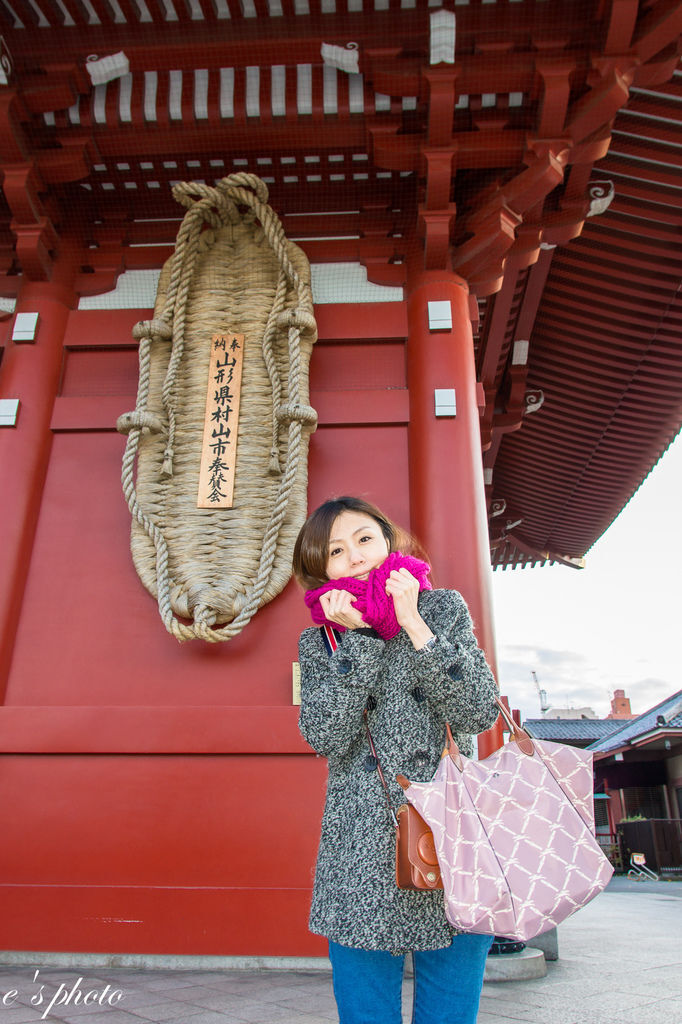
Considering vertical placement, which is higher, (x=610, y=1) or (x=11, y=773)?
(x=610, y=1)

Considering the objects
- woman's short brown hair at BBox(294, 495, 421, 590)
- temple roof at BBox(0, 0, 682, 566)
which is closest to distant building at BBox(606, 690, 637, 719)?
temple roof at BBox(0, 0, 682, 566)

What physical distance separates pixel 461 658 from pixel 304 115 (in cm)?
301

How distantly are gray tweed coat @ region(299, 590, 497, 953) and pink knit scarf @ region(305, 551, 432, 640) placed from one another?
4 centimetres

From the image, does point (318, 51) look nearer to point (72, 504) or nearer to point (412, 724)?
point (72, 504)

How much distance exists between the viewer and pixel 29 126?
11.2ft

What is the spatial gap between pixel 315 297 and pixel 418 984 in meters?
3.23

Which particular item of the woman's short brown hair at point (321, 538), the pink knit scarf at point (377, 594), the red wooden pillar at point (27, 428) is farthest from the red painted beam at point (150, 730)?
the pink knit scarf at point (377, 594)

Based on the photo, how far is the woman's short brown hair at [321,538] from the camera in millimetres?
1404

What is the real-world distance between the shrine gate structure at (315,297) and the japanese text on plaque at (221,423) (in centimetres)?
42

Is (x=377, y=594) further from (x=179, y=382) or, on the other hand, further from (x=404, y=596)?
(x=179, y=382)

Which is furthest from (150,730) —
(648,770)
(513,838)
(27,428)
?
(648,770)

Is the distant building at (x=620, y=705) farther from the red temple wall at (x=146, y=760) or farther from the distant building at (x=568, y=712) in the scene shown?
the red temple wall at (x=146, y=760)

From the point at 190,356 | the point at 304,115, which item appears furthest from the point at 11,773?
the point at 304,115

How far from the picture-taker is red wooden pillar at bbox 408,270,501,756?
297 centimetres
